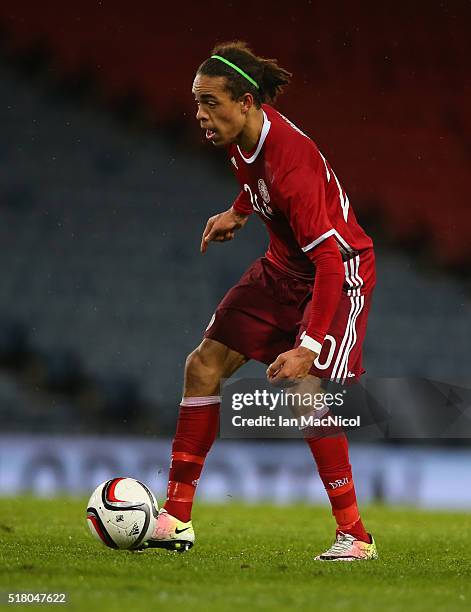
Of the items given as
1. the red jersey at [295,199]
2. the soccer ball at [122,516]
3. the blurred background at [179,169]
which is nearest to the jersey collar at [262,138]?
the red jersey at [295,199]

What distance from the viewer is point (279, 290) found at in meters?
4.66

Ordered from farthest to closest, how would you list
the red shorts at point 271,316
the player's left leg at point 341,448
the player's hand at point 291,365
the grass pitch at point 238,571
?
the red shorts at point 271,316 → the player's left leg at point 341,448 → the player's hand at point 291,365 → the grass pitch at point 238,571

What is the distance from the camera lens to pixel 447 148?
46.4 ft

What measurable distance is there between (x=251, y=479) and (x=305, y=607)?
7.45 meters

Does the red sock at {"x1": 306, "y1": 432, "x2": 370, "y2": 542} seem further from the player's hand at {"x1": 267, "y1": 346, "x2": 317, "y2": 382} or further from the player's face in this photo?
the player's face

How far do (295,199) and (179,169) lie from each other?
9970 millimetres

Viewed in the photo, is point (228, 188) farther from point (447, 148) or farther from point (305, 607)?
point (305, 607)

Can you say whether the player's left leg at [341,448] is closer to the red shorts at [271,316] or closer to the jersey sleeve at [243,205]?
the red shorts at [271,316]

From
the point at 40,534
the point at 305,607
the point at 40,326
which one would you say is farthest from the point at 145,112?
the point at 305,607

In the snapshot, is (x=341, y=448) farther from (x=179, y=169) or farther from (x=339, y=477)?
(x=179, y=169)

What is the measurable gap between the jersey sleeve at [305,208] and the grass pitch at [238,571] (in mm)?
1218

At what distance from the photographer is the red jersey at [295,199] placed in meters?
4.19

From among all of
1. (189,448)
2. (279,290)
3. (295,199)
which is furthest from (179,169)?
(295,199)

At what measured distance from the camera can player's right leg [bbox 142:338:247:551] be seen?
15.0ft
